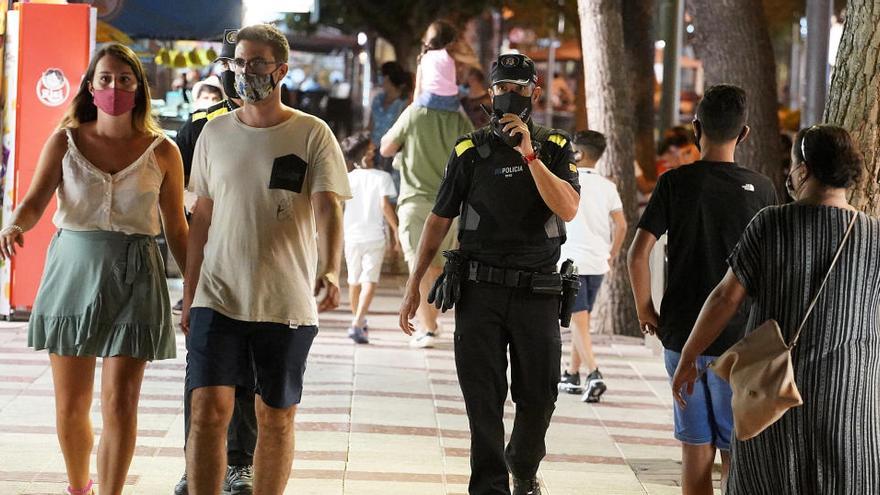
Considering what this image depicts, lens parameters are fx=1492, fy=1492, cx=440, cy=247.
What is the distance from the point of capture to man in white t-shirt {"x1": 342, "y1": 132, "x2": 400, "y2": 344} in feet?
39.3

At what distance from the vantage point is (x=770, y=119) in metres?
14.4

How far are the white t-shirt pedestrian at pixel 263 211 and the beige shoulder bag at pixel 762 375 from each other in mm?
1736

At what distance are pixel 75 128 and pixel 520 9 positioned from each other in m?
37.4

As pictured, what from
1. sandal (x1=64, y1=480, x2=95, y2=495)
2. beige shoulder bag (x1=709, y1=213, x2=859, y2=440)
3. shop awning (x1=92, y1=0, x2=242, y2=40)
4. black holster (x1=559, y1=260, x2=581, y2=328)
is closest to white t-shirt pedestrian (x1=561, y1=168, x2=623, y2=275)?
black holster (x1=559, y1=260, x2=581, y2=328)

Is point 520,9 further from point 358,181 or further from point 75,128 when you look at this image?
point 75,128

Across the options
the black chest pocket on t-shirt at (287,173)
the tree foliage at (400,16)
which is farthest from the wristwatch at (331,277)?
the tree foliage at (400,16)

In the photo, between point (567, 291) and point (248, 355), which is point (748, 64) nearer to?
point (567, 291)

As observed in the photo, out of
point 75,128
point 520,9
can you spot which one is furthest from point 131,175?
point 520,9

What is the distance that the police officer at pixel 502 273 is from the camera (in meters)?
6.28

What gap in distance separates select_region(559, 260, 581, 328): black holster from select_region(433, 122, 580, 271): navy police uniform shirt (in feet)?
0.34

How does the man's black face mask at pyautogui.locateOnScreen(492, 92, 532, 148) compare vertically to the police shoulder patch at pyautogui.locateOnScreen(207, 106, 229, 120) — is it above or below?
above

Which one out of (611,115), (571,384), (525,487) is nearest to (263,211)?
(525,487)

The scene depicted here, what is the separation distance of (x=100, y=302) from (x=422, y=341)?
6.16 metres

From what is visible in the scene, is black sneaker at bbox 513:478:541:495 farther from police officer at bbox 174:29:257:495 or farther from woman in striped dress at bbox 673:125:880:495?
woman in striped dress at bbox 673:125:880:495
